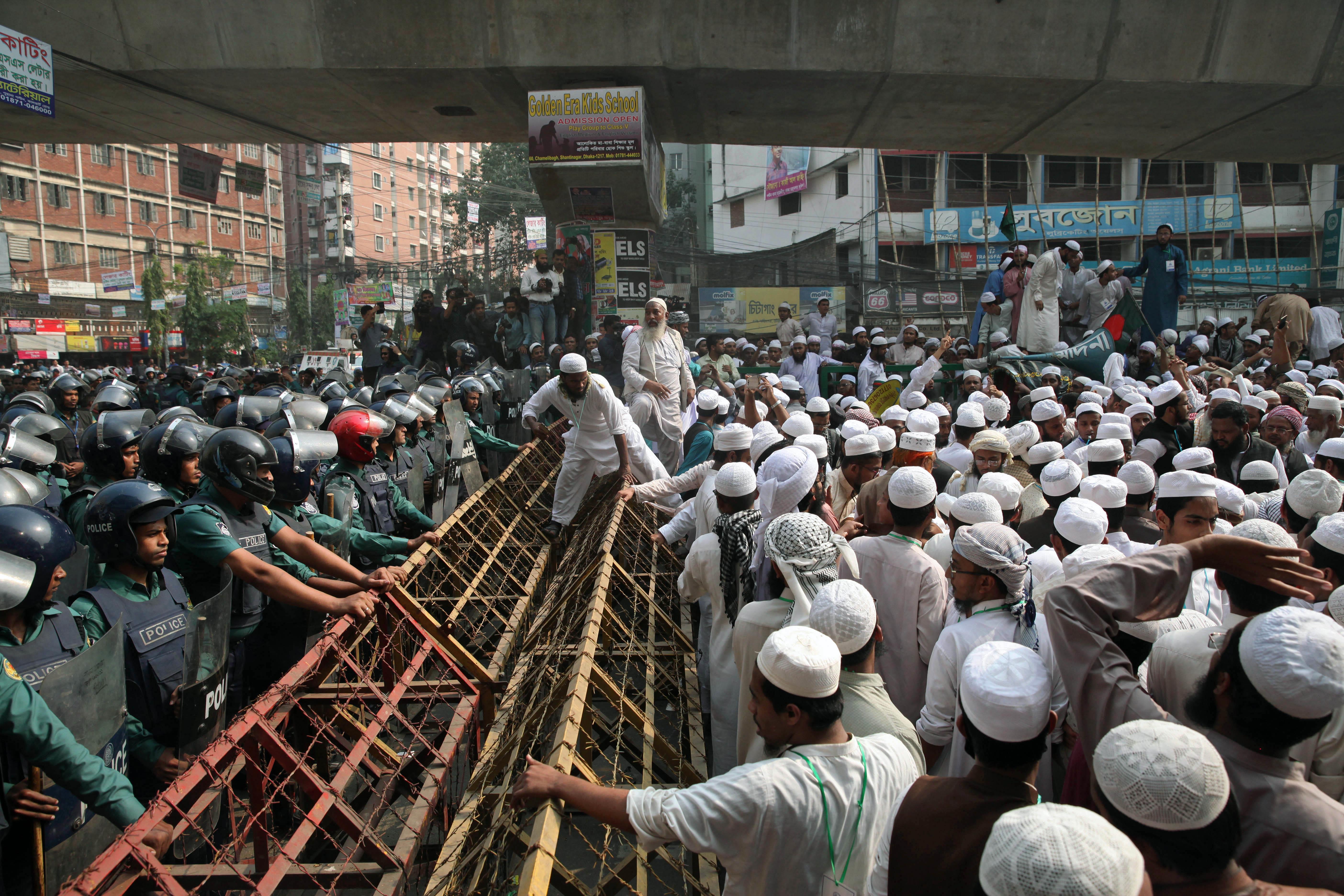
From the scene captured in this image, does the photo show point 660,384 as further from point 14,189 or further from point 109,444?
point 14,189

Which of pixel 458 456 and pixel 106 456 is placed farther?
pixel 458 456

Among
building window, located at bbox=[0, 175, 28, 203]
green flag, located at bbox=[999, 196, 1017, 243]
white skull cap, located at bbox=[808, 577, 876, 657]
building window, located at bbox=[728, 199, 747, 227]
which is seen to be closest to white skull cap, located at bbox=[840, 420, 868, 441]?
white skull cap, located at bbox=[808, 577, 876, 657]

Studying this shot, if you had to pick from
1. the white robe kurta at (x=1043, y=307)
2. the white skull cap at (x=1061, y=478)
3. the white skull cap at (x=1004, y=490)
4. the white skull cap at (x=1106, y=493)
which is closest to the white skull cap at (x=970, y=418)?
the white skull cap at (x=1061, y=478)

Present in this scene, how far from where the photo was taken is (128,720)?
2.96 m

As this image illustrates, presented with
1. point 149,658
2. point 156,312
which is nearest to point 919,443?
point 149,658

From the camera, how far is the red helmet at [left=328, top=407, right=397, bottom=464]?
17.4 ft

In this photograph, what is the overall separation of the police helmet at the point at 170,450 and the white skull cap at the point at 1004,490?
387 cm

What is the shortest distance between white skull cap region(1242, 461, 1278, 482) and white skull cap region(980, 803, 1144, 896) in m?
4.46

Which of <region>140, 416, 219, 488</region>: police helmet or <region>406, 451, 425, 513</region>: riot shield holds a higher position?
<region>140, 416, 219, 488</region>: police helmet

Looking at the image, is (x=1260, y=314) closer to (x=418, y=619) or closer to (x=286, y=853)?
(x=418, y=619)

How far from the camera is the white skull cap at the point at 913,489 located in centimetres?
318

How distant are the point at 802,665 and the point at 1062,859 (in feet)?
2.60

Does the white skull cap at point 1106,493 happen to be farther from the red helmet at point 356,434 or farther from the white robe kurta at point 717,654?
the red helmet at point 356,434

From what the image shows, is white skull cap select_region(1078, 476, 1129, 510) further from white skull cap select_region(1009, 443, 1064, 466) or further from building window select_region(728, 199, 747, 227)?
building window select_region(728, 199, 747, 227)
